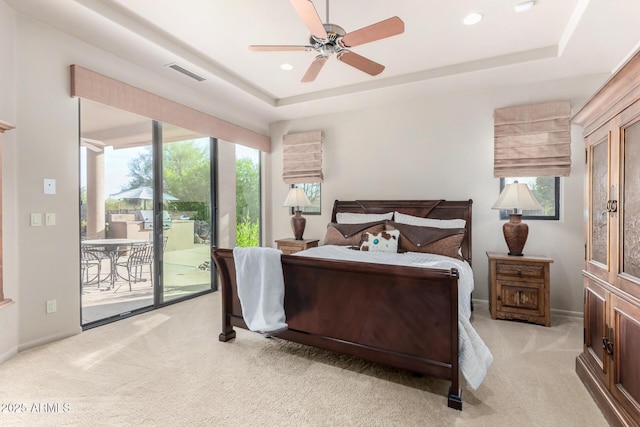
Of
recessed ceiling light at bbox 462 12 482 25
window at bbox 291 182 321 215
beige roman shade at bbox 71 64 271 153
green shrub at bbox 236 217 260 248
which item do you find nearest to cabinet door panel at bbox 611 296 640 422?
recessed ceiling light at bbox 462 12 482 25

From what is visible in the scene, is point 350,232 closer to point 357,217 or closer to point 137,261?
point 357,217

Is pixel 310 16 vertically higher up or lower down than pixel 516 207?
higher up

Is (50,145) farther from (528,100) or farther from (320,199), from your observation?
(528,100)

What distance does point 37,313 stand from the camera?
8.87ft

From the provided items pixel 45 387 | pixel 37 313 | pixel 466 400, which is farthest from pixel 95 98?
pixel 466 400

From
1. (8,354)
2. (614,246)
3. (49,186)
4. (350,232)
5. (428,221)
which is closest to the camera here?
Answer: (614,246)

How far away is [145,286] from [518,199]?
14.5 ft

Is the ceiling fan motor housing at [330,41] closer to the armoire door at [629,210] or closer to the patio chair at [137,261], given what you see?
the armoire door at [629,210]

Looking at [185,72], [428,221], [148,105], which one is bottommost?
[428,221]

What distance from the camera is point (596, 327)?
2.03m

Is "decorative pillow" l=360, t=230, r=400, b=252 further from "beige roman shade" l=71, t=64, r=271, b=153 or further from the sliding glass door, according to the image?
"beige roman shade" l=71, t=64, r=271, b=153

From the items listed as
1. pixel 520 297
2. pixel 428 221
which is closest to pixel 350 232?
pixel 428 221

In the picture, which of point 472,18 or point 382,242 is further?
point 382,242

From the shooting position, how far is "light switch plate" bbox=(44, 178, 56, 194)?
2.74 metres
